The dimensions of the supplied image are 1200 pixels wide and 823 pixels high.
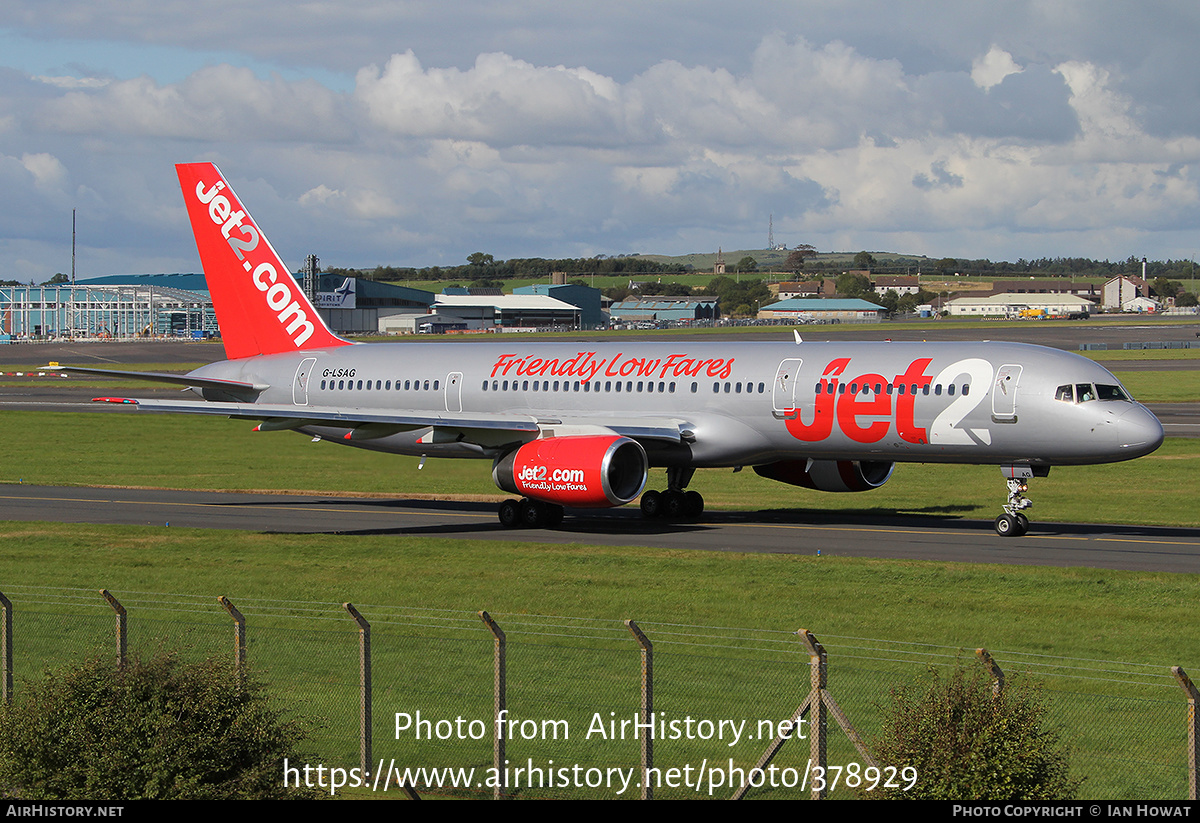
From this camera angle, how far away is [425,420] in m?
37.5

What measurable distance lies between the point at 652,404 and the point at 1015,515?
10.4 meters

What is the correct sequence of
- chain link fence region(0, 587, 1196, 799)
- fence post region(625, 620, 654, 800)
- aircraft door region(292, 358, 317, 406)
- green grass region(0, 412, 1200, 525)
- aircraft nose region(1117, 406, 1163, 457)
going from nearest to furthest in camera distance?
fence post region(625, 620, 654, 800) < chain link fence region(0, 587, 1196, 799) < aircraft nose region(1117, 406, 1163, 457) < green grass region(0, 412, 1200, 525) < aircraft door region(292, 358, 317, 406)

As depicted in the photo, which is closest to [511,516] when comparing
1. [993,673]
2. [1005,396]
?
[1005,396]

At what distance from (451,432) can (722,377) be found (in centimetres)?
799

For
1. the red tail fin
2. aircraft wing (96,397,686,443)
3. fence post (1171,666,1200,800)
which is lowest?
fence post (1171,666,1200,800)

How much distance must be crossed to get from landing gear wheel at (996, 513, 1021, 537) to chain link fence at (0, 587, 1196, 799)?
12.7 metres

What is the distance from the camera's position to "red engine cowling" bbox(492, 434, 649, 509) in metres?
34.4

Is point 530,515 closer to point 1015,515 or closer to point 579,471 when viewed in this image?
point 579,471

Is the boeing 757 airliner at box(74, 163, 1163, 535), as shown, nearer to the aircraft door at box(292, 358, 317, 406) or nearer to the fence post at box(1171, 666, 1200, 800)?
the aircraft door at box(292, 358, 317, 406)

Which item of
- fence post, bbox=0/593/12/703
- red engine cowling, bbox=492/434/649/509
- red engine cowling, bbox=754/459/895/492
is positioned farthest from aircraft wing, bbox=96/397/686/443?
fence post, bbox=0/593/12/703

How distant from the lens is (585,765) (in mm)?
15625

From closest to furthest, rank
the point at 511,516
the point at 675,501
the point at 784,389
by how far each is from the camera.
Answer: the point at 784,389, the point at 511,516, the point at 675,501

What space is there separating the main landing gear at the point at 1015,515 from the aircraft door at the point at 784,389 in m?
5.97

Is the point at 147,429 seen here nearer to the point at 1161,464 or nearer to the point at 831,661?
the point at 1161,464
